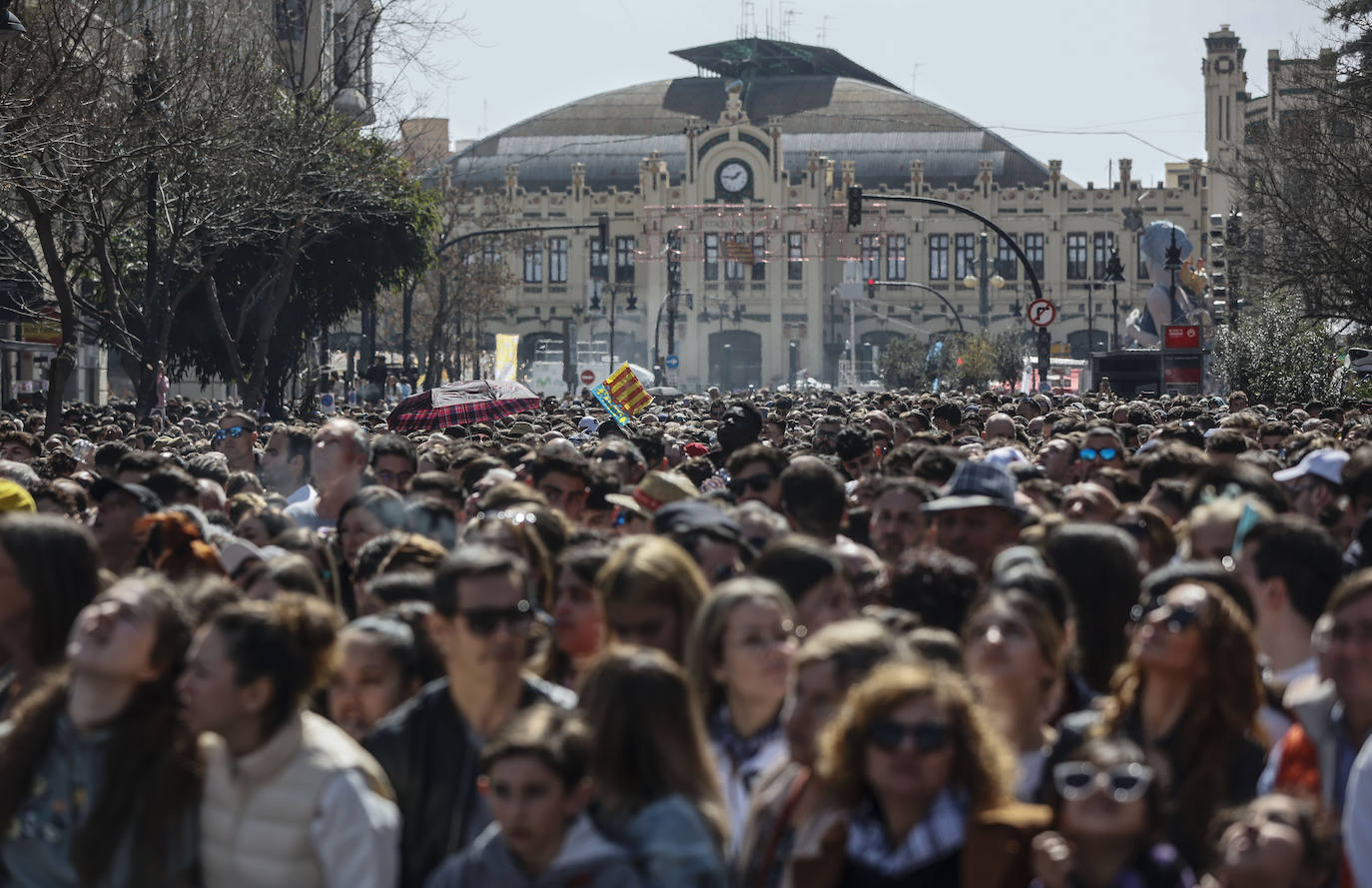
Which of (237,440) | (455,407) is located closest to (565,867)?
(237,440)

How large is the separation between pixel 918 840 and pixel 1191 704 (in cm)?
109

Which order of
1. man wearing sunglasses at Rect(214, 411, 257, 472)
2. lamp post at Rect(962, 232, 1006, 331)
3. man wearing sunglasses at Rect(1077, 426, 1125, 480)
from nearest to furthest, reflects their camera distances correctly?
man wearing sunglasses at Rect(1077, 426, 1125, 480) < man wearing sunglasses at Rect(214, 411, 257, 472) < lamp post at Rect(962, 232, 1006, 331)

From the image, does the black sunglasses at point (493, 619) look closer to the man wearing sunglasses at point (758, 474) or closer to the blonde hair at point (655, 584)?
the blonde hair at point (655, 584)

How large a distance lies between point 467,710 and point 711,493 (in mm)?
5010

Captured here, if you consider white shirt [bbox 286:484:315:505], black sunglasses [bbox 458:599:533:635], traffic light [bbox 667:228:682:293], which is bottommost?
white shirt [bbox 286:484:315:505]

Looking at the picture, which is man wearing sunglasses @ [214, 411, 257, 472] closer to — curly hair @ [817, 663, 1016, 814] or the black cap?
the black cap

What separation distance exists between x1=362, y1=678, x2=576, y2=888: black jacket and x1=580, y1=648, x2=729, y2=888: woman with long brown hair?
0.48 meters

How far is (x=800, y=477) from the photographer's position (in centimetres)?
880

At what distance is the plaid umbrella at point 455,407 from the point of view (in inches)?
910

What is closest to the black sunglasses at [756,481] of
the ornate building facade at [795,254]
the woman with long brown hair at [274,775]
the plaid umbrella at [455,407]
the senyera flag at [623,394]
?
the woman with long brown hair at [274,775]

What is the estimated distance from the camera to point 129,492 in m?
9.08

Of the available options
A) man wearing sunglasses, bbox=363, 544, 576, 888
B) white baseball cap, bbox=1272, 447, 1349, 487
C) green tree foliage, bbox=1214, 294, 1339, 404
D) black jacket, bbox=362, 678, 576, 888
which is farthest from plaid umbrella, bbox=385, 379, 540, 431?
black jacket, bbox=362, 678, 576, 888

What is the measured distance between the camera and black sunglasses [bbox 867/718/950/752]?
4.22m

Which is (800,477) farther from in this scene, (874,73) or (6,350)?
(874,73)
